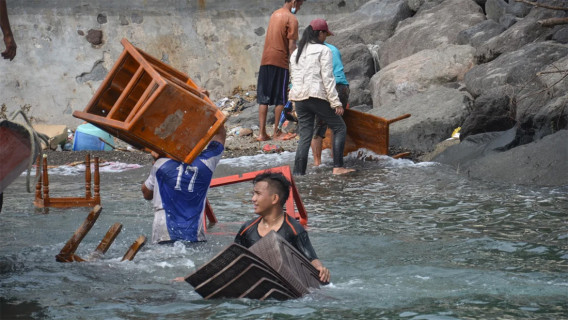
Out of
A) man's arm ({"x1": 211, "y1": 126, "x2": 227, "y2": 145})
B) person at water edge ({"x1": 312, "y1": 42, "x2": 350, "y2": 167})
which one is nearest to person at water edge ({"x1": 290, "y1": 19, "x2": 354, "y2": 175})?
person at water edge ({"x1": 312, "y1": 42, "x2": 350, "y2": 167})

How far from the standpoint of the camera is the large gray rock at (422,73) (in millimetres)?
14727

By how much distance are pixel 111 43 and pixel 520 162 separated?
30.7 ft

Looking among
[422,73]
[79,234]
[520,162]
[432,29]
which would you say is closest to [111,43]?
[422,73]

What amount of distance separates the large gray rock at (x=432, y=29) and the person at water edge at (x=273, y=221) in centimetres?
1086

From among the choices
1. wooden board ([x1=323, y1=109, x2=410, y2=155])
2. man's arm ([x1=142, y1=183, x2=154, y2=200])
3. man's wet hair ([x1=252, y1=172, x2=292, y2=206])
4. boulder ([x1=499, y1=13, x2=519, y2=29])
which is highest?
boulder ([x1=499, y1=13, x2=519, y2=29])

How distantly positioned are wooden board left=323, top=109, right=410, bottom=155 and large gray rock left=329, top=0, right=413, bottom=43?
5.75 meters

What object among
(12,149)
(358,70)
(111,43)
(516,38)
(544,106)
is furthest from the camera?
(111,43)

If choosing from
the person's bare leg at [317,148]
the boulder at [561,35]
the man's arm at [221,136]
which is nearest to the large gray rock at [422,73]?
the boulder at [561,35]

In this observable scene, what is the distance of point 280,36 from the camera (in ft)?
43.3

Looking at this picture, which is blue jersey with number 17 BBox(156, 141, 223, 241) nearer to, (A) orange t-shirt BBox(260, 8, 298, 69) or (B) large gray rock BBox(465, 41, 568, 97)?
(A) orange t-shirt BBox(260, 8, 298, 69)

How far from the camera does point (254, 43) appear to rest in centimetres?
1742

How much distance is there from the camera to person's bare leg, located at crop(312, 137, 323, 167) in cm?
1182

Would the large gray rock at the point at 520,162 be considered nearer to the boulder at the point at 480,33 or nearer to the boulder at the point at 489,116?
the boulder at the point at 489,116

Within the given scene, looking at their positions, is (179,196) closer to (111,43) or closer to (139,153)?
(139,153)
